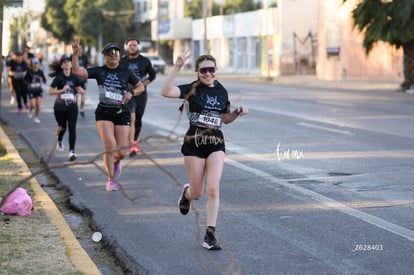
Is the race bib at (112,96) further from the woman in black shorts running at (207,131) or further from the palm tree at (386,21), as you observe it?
the palm tree at (386,21)

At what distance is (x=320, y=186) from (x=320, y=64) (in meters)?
40.7

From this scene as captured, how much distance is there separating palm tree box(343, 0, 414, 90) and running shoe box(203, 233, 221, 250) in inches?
958

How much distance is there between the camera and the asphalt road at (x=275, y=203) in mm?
6961

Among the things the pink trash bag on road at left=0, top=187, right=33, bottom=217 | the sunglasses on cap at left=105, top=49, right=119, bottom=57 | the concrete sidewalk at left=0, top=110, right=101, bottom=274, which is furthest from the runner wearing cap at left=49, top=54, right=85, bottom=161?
the pink trash bag on road at left=0, top=187, right=33, bottom=217

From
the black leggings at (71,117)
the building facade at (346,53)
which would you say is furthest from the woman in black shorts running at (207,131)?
the building facade at (346,53)

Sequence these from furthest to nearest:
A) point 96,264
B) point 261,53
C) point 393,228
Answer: point 261,53
point 393,228
point 96,264

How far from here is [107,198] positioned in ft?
34.0

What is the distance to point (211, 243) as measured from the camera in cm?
739

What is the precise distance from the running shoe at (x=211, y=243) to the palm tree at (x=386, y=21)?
2432cm

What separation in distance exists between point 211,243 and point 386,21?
1014 inches

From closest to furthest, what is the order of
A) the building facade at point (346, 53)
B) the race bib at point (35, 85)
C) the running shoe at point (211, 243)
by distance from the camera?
the running shoe at point (211, 243) → the race bib at point (35, 85) → the building facade at point (346, 53)

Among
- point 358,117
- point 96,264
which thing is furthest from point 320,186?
point 358,117

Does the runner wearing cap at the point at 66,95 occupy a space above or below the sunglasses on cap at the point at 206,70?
below

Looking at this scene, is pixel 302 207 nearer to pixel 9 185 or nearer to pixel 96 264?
pixel 96 264
